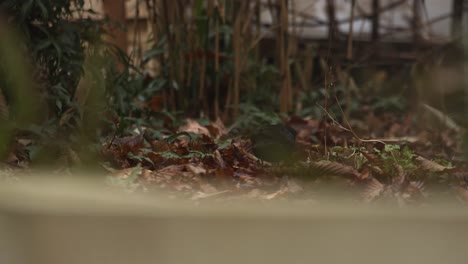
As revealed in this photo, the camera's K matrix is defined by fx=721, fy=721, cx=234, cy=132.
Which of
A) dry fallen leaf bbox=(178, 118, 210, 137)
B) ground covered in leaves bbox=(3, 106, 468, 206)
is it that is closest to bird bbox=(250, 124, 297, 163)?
ground covered in leaves bbox=(3, 106, 468, 206)

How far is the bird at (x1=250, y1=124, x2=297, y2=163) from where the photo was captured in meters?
1.72

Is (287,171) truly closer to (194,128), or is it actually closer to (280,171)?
(280,171)

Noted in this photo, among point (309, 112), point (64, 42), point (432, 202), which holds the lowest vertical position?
point (309, 112)

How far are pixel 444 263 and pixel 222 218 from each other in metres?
0.32

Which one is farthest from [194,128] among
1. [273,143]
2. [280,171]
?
[280,171]

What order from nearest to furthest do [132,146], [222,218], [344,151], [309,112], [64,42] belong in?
1. [222,218]
2. [344,151]
3. [132,146]
4. [64,42]
5. [309,112]

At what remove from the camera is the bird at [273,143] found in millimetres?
1717

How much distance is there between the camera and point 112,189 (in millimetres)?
1049

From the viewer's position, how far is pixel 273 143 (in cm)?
182

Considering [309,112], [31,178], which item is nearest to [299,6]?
[309,112]

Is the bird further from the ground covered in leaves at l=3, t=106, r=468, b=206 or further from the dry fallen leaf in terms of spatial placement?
the dry fallen leaf

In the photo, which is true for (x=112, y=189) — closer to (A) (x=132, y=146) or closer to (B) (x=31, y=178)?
(B) (x=31, y=178)

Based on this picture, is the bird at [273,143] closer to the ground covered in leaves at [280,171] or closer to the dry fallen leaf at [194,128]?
the ground covered in leaves at [280,171]

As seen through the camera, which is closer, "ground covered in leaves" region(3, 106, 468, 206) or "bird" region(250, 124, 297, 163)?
"ground covered in leaves" region(3, 106, 468, 206)
